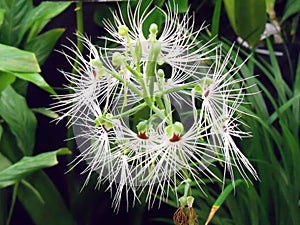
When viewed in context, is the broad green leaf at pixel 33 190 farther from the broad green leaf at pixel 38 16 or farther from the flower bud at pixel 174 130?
the flower bud at pixel 174 130

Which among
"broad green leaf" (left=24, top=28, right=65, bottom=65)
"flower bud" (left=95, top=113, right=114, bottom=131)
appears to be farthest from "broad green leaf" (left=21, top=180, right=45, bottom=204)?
"flower bud" (left=95, top=113, right=114, bottom=131)

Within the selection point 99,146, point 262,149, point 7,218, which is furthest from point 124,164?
point 7,218

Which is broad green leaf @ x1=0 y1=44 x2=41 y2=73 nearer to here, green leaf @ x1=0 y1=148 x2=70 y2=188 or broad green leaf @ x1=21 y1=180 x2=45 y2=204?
green leaf @ x1=0 y1=148 x2=70 y2=188

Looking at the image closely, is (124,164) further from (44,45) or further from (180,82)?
(44,45)

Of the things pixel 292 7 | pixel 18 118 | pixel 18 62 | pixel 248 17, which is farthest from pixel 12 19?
pixel 292 7

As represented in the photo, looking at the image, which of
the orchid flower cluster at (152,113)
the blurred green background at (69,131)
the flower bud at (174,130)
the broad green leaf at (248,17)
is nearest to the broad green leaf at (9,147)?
the blurred green background at (69,131)

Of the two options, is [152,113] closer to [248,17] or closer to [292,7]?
[248,17]

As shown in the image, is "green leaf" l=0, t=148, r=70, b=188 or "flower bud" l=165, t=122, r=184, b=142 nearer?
"flower bud" l=165, t=122, r=184, b=142
